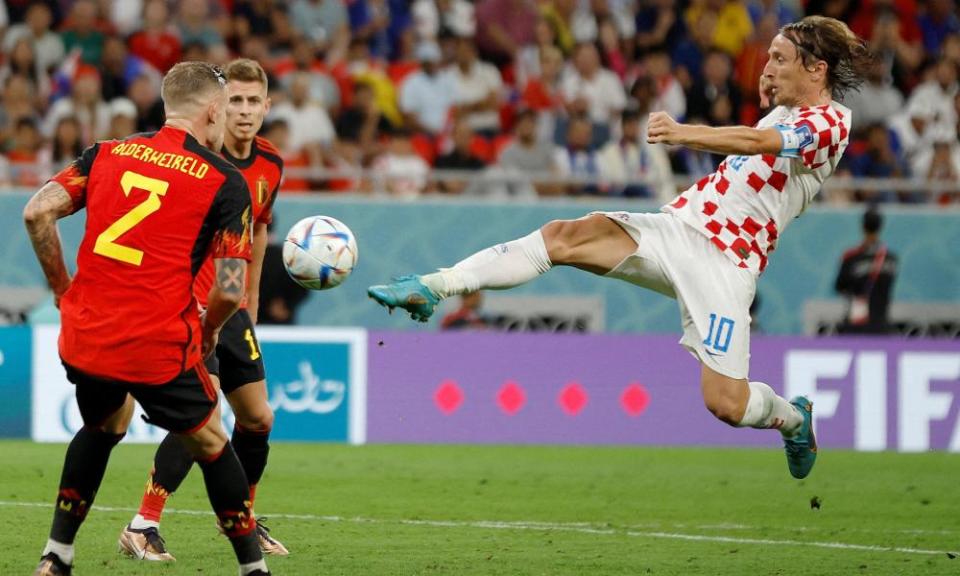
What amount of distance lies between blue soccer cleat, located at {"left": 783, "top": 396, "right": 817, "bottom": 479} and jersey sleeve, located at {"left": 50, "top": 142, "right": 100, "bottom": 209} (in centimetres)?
382

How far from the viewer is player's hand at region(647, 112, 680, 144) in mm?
7000

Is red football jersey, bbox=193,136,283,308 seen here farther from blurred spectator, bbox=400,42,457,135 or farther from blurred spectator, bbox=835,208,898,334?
blurred spectator, bbox=400,42,457,135

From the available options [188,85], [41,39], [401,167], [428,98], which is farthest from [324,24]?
[188,85]

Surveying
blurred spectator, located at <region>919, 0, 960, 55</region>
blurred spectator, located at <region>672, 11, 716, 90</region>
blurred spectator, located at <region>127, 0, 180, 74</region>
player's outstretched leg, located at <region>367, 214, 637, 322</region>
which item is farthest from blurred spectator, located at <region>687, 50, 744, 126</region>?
player's outstretched leg, located at <region>367, 214, 637, 322</region>

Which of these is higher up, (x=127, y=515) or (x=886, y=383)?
(x=886, y=383)

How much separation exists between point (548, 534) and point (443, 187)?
8.05 meters

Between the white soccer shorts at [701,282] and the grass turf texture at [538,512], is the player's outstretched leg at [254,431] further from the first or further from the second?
the white soccer shorts at [701,282]

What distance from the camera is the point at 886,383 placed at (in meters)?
14.5

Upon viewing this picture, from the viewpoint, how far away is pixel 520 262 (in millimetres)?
7520

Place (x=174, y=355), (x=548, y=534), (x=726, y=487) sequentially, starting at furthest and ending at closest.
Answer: (x=726, y=487), (x=548, y=534), (x=174, y=355)

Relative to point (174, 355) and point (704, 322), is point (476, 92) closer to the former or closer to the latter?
point (704, 322)

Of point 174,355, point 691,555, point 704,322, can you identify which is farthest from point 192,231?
point 691,555

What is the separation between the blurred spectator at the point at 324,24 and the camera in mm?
17516

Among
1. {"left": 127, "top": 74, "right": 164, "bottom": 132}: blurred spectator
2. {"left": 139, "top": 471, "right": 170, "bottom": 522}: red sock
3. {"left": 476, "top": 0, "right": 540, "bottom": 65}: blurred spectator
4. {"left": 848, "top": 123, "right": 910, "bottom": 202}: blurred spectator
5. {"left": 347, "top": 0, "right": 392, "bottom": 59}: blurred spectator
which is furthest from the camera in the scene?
{"left": 476, "top": 0, "right": 540, "bottom": 65}: blurred spectator
